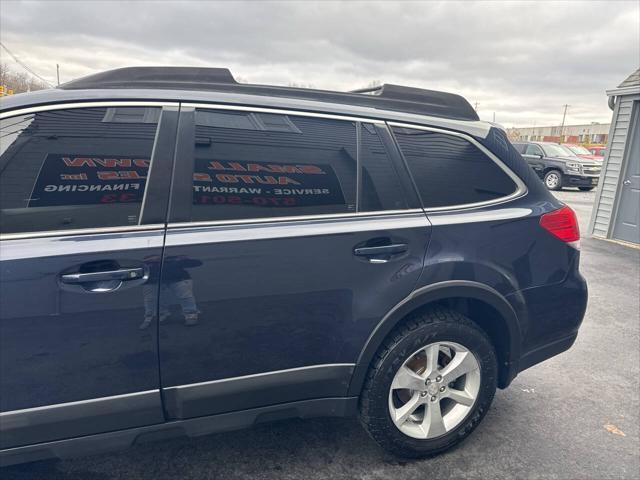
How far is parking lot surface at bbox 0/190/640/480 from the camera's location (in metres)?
2.22

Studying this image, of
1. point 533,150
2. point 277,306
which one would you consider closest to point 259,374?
point 277,306

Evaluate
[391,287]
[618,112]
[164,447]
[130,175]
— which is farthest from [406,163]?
[618,112]

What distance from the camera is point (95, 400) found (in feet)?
5.73

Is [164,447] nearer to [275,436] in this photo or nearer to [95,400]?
[275,436]

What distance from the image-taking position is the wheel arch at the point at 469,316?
210cm

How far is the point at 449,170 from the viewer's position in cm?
231

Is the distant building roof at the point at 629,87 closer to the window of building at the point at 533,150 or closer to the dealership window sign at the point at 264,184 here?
the dealership window sign at the point at 264,184

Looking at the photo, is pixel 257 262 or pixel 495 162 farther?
pixel 495 162

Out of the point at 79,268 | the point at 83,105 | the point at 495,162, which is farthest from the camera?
the point at 495,162

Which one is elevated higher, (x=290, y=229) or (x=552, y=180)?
(x=290, y=229)

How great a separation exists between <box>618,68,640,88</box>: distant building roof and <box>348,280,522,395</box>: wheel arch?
24.9 ft

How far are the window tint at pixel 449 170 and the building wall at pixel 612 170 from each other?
7295mm

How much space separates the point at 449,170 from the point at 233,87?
1181mm

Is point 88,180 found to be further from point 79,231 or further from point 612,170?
point 612,170
